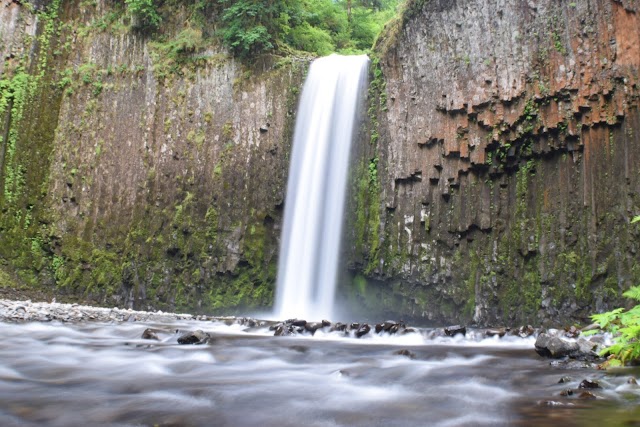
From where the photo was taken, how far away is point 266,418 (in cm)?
381

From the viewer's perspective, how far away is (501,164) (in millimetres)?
13000

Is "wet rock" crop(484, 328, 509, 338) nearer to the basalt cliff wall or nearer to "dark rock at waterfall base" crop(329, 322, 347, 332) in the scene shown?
"dark rock at waterfall base" crop(329, 322, 347, 332)

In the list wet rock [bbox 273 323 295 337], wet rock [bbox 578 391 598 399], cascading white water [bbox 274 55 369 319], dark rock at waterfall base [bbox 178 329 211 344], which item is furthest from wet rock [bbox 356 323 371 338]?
wet rock [bbox 578 391 598 399]

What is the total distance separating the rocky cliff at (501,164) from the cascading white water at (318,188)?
640 mm

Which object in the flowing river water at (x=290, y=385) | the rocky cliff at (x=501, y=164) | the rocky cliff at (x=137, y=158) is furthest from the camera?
the rocky cliff at (x=137, y=158)

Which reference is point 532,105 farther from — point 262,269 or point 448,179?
point 262,269

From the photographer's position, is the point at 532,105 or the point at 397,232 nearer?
the point at 532,105

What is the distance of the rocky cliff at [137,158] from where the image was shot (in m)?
16.6

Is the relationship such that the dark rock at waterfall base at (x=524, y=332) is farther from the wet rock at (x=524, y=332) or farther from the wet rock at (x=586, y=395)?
the wet rock at (x=586, y=395)

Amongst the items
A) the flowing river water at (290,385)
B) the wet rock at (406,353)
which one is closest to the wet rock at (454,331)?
the flowing river water at (290,385)

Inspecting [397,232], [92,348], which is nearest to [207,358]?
[92,348]

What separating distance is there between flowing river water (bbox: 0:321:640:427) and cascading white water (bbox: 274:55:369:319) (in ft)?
21.2

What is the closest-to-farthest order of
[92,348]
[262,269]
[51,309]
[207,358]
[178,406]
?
[178,406] → [207,358] → [92,348] → [51,309] → [262,269]

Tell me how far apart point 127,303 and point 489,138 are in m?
12.0
